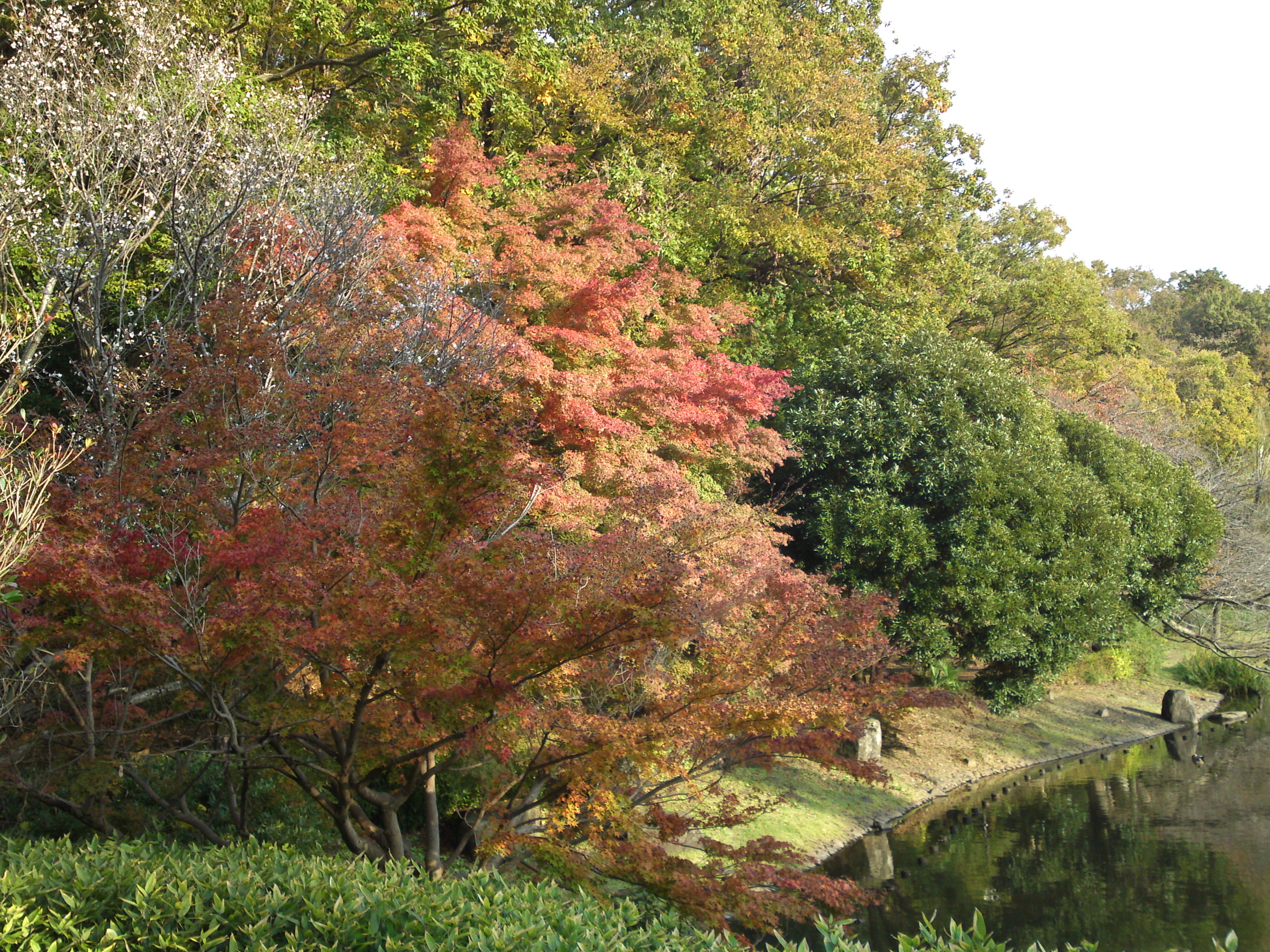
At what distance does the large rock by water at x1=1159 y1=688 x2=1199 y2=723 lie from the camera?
20094 millimetres

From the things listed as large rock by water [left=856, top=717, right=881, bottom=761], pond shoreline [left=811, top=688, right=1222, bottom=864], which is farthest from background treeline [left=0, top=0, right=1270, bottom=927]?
pond shoreline [left=811, top=688, right=1222, bottom=864]

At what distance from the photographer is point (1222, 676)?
23297 mm

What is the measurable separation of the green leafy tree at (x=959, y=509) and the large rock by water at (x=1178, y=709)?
5.18 m

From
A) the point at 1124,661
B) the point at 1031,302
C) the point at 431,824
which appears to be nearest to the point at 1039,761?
the point at 1124,661

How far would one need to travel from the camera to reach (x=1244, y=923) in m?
9.62

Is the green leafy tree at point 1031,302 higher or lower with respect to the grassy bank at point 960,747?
higher

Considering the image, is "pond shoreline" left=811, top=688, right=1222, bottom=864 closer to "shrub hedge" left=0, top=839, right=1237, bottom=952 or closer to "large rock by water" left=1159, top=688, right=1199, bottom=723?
"large rock by water" left=1159, top=688, right=1199, bottom=723

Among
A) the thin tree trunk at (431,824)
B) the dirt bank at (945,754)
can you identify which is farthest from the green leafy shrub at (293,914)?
the dirt bank at (945,754)

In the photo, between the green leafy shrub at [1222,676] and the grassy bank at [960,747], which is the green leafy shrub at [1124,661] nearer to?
the grassy bank at [960,747]

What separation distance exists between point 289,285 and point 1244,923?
1176 centimetres

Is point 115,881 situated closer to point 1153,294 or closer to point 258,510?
point 258,510

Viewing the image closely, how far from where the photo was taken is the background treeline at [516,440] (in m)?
5.61

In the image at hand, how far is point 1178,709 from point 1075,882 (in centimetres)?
1087

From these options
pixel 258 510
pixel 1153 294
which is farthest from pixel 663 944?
pixel 1153 294
